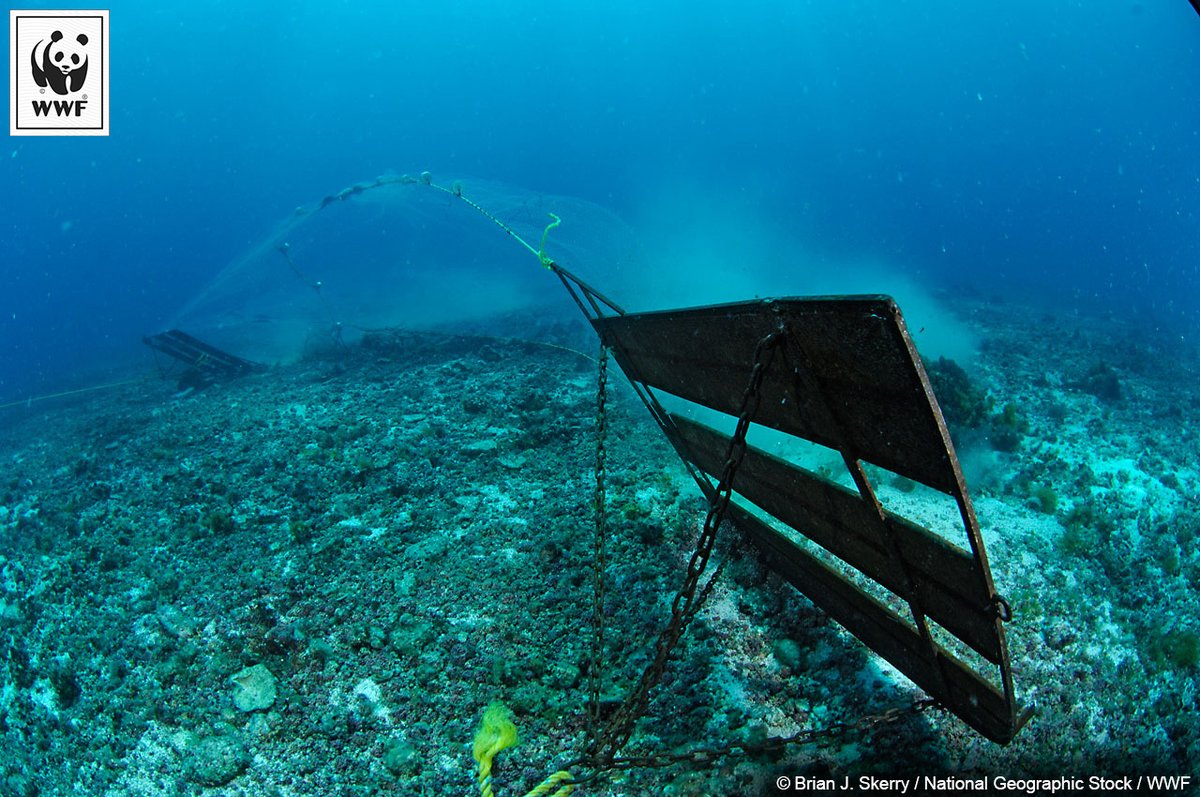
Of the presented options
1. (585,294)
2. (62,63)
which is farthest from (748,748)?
(62,63)

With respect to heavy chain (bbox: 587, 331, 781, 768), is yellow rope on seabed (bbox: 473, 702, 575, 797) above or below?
below

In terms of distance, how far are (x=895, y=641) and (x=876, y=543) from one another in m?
0.83

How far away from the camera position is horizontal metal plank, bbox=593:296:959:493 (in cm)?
189

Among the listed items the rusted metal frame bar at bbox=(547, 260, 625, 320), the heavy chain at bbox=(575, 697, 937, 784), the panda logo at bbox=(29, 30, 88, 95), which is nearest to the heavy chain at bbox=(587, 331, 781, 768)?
the heavy chain at bbox=(575, 697, 937, 784)

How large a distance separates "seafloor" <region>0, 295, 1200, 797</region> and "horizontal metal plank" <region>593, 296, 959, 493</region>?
2.17 m

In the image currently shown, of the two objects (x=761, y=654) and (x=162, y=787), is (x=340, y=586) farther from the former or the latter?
(x=761, y=654)

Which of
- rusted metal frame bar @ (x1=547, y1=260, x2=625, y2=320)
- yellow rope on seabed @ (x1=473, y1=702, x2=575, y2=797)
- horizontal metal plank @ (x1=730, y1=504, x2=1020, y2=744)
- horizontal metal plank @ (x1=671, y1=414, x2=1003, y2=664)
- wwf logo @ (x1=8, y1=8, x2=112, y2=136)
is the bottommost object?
yellow rope on seabed @ (x1=473, y1=702, x2=575, y2=797)

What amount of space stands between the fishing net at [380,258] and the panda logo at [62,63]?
370 inches

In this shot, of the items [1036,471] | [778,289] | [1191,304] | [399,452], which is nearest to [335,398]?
[399,452]

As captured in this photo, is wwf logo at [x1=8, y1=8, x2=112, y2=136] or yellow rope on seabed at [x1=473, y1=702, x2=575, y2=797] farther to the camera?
wwf logo at [x1=8, y1=8, x2=112, y2=136]

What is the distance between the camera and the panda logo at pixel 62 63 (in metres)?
16.5

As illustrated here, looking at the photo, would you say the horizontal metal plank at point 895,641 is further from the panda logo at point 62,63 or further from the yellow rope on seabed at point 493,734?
the panda logo at point 62,63

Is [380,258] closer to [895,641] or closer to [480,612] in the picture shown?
[480,612]

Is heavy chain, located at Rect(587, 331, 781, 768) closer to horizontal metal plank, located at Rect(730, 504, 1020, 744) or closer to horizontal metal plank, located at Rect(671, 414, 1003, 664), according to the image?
horizontal metal plank, located at Rect(671, 414, 1003, 664)
